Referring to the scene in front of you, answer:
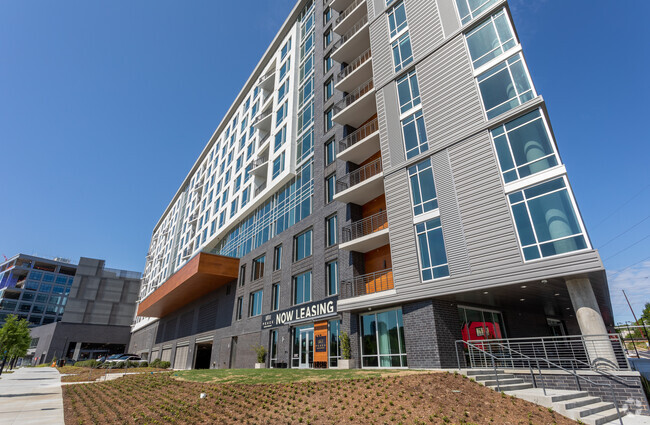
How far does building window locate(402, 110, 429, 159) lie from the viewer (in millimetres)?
17531

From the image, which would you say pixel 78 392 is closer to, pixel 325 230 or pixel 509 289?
pixel 325 230

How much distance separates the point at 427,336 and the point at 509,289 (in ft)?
12.5

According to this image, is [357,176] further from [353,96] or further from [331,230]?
[353,96]

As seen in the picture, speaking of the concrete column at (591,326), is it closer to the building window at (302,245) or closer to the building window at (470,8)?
the building window at (470,8)

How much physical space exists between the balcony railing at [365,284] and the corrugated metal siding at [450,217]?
15.2ft

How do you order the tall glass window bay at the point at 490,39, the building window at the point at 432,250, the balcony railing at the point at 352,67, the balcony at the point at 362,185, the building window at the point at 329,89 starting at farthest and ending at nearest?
the building window at the point at 329,89 < the balcony railing at the point at 352,67 < the balcony at the point at 362,185 < the tall glass window bay at the point at 490,39 < the building window at the point at 432,250

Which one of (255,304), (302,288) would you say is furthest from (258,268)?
(302,288)

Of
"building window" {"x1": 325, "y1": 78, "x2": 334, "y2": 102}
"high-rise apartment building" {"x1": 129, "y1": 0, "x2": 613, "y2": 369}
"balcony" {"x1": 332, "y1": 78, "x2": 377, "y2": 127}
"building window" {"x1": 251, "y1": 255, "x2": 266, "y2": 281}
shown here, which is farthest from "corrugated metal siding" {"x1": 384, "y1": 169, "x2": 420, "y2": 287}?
"building window" {"x1": 251, "y1": 255, "x2": 266, "y2": 281}

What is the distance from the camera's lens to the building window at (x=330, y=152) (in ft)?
82.0

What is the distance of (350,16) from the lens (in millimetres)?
26344

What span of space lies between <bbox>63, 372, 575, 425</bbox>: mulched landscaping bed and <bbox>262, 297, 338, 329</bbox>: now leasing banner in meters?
8.32

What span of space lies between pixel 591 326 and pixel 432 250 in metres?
6.08

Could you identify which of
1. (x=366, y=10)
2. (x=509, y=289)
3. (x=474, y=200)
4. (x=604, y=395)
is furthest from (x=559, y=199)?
(x=366, y=10)

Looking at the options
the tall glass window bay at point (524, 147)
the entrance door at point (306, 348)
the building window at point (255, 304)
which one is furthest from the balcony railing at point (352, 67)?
the entrance door at point (306, 348)
